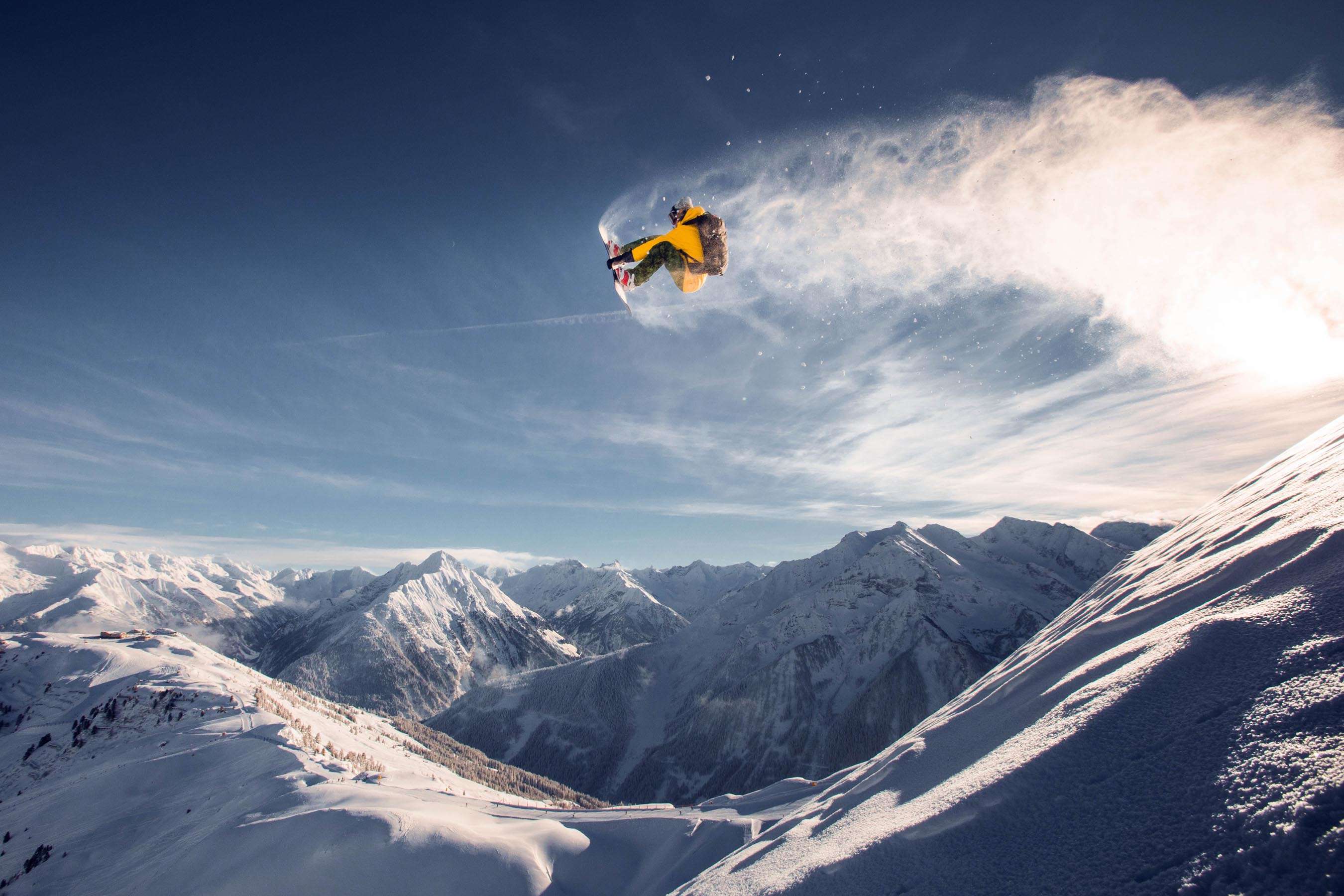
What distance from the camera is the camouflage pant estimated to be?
Result: 14375mm

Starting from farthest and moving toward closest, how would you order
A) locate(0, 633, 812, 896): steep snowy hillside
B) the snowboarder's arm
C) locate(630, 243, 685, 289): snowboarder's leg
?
locate(630, 243, 685, 289): snowboarder's leg, the snowboarder's arm, locate(0, 633, 812, 896): steep snowy hillside

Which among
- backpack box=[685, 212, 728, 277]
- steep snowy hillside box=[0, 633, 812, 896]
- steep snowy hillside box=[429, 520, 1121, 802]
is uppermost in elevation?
backpack box=[685, 212, 728, 277]

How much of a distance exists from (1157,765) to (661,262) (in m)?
14.4

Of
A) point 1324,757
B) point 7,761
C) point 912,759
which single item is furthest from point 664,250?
point 7,761

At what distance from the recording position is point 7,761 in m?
40.5

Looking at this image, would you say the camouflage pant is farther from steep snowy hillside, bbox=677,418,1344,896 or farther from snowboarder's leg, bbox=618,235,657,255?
steep snowy hillside, bbox=677,418,1344,896

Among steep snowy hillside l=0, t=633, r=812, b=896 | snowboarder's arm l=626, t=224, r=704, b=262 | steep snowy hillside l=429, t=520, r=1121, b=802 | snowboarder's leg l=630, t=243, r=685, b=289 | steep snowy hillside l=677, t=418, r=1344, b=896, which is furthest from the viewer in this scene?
steep snowy hillside l=429, t=520, r=1121, b=802

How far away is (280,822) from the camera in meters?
14.7

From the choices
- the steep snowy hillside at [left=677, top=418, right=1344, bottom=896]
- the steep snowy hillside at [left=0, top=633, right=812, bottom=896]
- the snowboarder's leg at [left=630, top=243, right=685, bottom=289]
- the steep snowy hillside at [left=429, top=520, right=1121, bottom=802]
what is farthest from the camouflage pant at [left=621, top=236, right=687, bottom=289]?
the steep snowy hillside at [left=429, top=520, right=1121, bottom=802]

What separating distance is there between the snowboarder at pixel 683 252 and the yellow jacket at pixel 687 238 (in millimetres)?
13

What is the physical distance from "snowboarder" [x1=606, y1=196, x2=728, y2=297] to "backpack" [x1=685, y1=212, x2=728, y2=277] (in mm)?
13

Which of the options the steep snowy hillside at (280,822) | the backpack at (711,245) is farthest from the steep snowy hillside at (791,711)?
the backpack at (711,245)

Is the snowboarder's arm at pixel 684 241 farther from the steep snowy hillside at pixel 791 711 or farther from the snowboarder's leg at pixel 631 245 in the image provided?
the steep snowy hillside at pixel 791 711

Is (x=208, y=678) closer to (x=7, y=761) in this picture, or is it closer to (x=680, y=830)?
(x=7, y=761)
